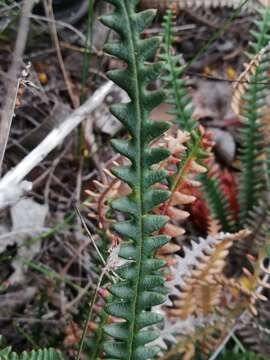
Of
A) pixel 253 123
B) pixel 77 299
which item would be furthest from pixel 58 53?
pixel 77 299

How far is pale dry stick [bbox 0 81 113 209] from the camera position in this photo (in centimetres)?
102

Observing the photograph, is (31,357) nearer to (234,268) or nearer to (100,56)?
(234,268)

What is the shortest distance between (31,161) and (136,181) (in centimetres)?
36

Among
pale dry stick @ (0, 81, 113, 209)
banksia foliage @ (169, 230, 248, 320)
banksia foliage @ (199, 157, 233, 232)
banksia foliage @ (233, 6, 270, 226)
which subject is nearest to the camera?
pale dry stick @ (0, 81, 113, 209)

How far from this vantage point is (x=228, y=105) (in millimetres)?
2285

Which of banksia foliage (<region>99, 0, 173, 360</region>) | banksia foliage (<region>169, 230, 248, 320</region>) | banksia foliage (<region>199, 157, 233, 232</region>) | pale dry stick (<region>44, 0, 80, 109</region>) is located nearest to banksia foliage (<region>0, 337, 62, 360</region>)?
banksia foliage (<region>99, 0, 173, 360</region>)

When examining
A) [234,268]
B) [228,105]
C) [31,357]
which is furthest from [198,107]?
[31,357]

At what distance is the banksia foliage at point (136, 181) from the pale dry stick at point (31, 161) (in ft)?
0.57

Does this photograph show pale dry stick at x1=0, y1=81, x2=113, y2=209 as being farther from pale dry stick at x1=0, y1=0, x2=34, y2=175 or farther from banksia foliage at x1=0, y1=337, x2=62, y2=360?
banksia foliage at x1=0, y1=337, x2=62, y2=360

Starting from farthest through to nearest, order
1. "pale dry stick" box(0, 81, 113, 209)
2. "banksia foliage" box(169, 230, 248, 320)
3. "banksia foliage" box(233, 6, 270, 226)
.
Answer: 1. "banksia foliage" box(233, 6, 270, 226)
2. "banksia foliage" box(169, 230, 248, 320)
3. "pale dry stick" box(0, 81, 113, 209)

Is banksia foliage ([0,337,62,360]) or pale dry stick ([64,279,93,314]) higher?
pale dry stick ([64,279,93,314])

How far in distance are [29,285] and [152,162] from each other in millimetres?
934

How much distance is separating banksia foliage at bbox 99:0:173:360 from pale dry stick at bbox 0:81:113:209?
173 millimetres

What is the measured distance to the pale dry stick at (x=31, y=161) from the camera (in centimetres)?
102
